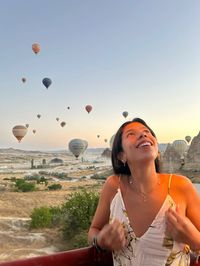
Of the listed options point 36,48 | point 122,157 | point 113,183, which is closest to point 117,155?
point 122,157

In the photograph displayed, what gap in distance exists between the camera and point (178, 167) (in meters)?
54.2

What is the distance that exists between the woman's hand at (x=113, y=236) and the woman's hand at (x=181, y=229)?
0.22 m

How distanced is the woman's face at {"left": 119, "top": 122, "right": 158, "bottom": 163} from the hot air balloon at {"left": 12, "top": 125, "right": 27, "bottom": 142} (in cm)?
3285

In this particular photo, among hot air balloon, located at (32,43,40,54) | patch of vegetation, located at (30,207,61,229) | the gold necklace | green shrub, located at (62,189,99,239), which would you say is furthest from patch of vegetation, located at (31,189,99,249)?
hot air balloon, located at (32,43,40,54)

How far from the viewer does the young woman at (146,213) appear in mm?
1744

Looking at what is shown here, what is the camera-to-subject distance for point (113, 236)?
176cm

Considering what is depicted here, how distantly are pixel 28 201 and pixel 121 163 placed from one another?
61.7 ft

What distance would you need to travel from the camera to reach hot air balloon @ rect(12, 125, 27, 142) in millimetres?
34094

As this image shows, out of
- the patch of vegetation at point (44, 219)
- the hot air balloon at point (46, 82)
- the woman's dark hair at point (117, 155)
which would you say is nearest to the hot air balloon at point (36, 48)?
the hot air balloon at point (46, 82)

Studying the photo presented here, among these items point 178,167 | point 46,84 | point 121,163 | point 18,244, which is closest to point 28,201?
point 18,244

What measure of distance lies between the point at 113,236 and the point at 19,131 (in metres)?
33.6

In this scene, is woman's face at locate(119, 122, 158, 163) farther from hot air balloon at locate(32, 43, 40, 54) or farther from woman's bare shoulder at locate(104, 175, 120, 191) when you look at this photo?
hot air balloon at locate(32, 43, 40, 54)

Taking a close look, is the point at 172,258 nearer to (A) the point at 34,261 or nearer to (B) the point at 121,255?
(B) the point at 121,255

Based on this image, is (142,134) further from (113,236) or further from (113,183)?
(113,236)
